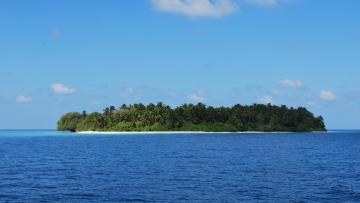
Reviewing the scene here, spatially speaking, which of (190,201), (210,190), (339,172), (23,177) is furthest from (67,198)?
(339,172)

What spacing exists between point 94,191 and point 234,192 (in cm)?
1570

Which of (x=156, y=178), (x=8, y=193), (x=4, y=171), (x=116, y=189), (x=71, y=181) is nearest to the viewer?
(x=8, y=193)

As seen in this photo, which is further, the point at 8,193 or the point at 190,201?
the point at 8,193

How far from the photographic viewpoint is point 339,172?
76625 mm

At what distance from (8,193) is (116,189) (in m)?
11.8

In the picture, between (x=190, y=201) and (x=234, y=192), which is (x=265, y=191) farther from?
(x=190, y=201)

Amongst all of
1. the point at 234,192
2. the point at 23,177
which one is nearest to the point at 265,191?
the point at 234,192

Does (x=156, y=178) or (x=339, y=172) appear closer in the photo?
(x=156, y=178)

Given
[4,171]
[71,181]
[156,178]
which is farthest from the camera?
[4,171]

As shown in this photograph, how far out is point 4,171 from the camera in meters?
75.6

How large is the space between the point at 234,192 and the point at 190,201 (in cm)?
777

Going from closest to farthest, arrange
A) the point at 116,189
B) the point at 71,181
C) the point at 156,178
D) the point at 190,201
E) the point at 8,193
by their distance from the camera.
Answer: the point at 190,201 < the point at 8,193 < the point at 116,189 < the point at 71,181 < the point at 156,178

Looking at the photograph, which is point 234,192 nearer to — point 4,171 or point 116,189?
point 116,189

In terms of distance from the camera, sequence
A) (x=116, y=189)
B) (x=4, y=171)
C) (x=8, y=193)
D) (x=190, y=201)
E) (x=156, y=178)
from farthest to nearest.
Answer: (x=4, y=171)
(x=156, y=178)
(x=116, y=189)
(x=8, y=193)
(x=190, y=201)
